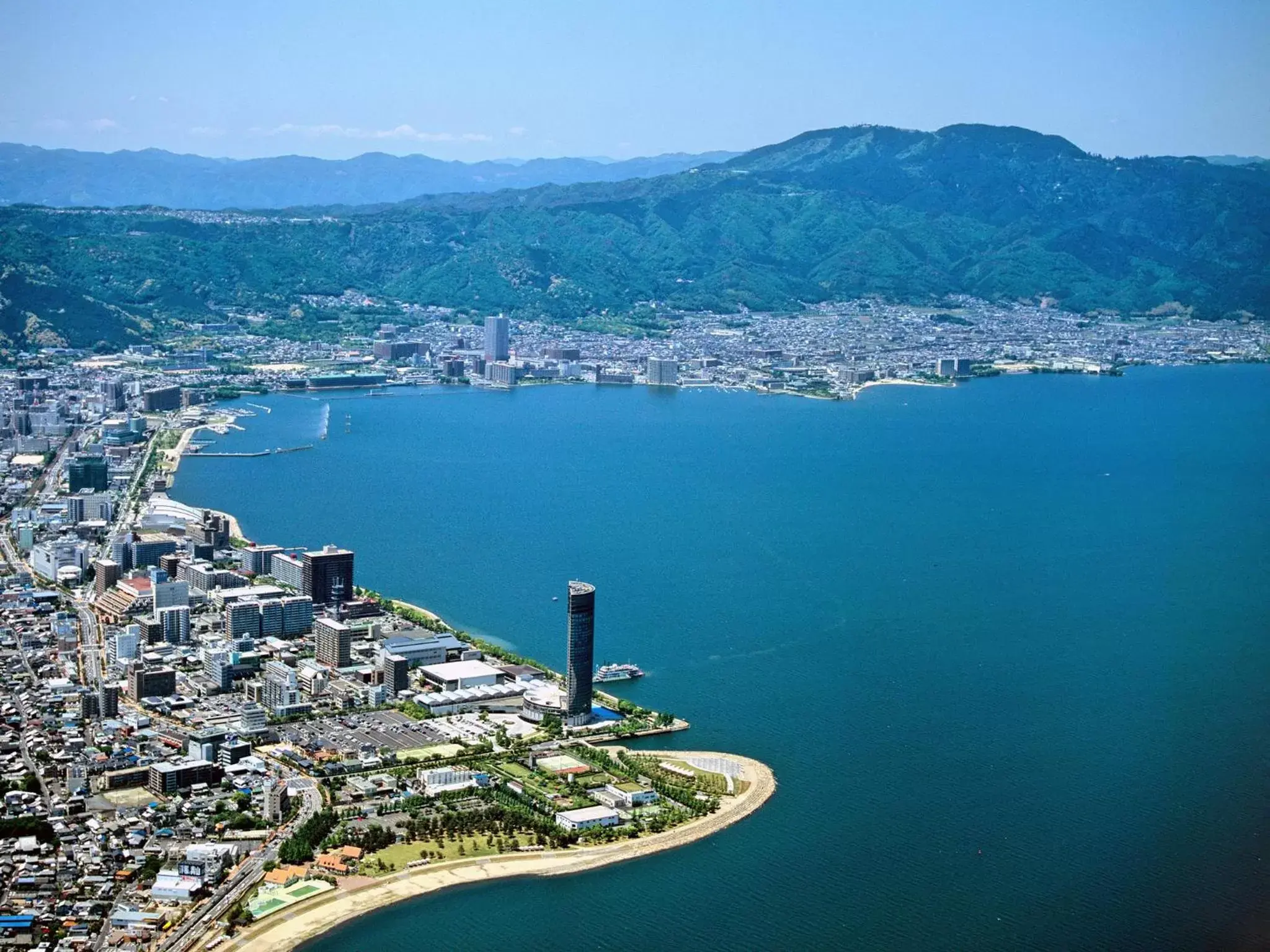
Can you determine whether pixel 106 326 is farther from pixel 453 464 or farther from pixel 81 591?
pixel 81 591

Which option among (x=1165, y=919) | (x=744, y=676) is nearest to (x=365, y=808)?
(x=744, y=676)

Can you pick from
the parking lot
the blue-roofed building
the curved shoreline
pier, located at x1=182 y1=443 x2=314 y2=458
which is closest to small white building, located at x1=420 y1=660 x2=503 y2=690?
the blue-roofed building

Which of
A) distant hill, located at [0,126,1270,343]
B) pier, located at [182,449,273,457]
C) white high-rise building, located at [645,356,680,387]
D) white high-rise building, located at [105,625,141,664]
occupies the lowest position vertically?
white high-rise building, located at [105,625,141,664]

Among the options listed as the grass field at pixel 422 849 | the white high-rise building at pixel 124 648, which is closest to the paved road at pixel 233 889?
the grass field at pixel 422 849

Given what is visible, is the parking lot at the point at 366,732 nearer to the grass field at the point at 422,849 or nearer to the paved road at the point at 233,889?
the paved road at the point at 233,889

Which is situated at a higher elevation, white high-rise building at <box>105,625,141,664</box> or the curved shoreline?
white high-rise building at <box>105,625,141,664</box>

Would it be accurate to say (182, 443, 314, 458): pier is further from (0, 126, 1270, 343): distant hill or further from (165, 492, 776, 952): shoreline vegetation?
(165, 492, 776, 952): shoreline vegetation

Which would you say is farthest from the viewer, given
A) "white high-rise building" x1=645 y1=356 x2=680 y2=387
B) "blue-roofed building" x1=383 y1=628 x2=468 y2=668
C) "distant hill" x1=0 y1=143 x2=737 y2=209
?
"distant hill" x1=0 y1=143 x2=737 y2=209
